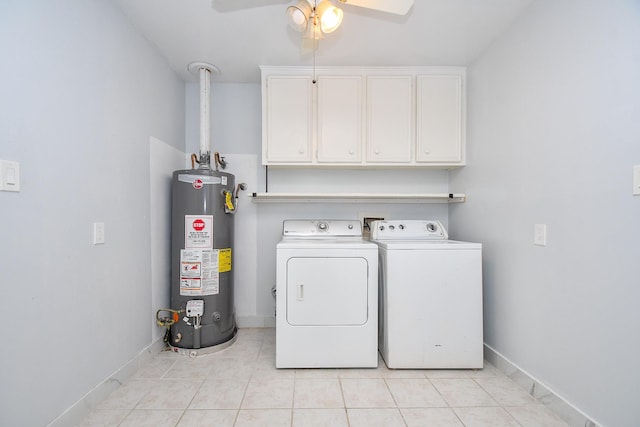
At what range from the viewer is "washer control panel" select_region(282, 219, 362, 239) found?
2387mm

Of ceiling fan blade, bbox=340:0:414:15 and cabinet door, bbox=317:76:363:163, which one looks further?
cabinet door, bbox=317:76:363:163

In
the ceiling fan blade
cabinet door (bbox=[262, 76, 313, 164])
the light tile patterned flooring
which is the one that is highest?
the ceiling fan blade

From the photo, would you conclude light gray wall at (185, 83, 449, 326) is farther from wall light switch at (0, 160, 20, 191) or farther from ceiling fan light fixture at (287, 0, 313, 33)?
wall light switch at (0, 160, 20, 191)

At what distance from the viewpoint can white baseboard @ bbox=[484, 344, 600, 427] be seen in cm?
135

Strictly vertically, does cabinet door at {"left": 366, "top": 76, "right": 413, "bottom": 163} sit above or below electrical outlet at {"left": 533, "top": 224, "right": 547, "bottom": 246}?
above

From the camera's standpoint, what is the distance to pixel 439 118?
234 cm

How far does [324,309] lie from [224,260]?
875 millimetres

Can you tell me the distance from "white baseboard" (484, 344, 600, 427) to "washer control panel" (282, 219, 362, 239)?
1.30 meters

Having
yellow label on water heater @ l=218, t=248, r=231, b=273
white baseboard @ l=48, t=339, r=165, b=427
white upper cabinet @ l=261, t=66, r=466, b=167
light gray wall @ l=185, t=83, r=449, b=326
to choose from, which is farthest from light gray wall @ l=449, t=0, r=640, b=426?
white baseboard @ l=48, t=339, r=165, b=427

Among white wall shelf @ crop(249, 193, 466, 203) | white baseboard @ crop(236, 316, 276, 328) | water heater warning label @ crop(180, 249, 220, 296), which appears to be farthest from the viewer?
white baseboard @ crop(236, 316, 276, 328)

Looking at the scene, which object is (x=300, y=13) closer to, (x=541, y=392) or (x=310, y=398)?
(x=310, y=398)

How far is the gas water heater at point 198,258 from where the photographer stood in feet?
6.81

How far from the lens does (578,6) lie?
4.52 ft

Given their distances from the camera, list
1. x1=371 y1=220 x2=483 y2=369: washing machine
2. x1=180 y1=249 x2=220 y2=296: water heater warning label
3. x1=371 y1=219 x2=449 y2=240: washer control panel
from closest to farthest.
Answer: x1=371 y1=220 x2=483 y2=369: washing machine
x1=180 y1=249 x2=220 y2=296: water heater warning label
x1=371 y1=219 x2=449 y2=240: washer control panel
